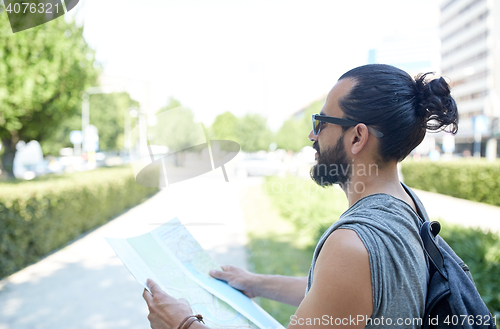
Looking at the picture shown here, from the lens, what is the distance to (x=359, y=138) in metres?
1.23

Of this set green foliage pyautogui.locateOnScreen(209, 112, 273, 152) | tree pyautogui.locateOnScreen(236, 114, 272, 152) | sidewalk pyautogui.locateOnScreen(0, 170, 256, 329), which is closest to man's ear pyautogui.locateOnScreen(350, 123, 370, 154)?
sidewalk pyautogui.locateOnScreen(0, 170, 256, 329)

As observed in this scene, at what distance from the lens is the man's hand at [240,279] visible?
161 centimetres

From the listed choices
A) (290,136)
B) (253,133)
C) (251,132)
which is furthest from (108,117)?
(290,136)

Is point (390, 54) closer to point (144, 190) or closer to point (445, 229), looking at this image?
point (445, 229)

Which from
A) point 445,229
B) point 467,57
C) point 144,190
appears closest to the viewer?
point 445,229

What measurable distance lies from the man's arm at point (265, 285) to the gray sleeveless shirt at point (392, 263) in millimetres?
599

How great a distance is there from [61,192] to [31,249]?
130cm

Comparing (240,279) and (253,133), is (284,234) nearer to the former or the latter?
(240,279)

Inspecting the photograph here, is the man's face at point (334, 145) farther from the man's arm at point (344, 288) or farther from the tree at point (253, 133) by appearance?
the tree at point (253, 133)

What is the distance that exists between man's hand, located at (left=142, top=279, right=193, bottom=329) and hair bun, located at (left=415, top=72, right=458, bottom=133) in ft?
3.52

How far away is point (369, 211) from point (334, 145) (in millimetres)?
328

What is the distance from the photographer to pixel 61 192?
6688 millimetres

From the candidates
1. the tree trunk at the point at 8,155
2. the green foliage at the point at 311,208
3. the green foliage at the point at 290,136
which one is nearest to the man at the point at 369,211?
the green foliage at the point at 311,208


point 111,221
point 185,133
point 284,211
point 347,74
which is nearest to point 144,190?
point 111,221
